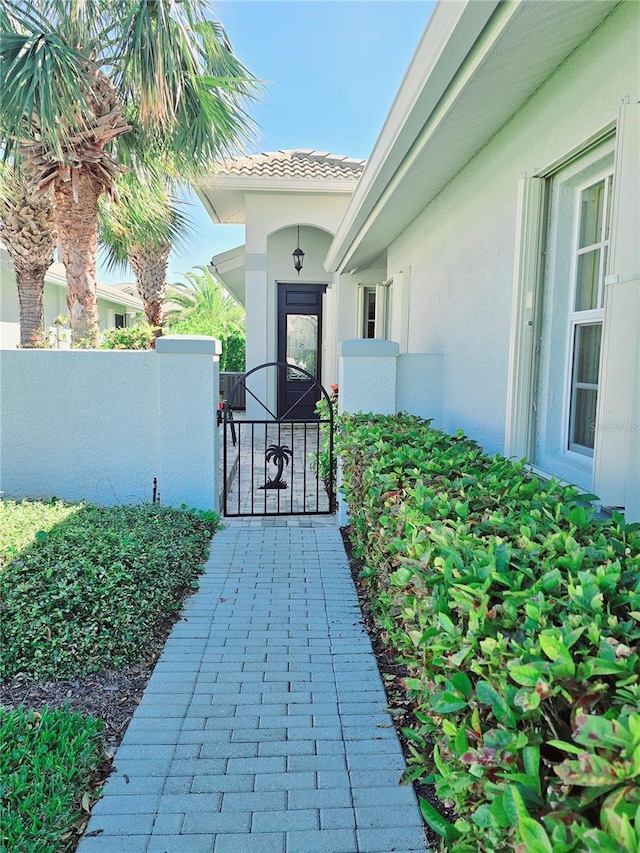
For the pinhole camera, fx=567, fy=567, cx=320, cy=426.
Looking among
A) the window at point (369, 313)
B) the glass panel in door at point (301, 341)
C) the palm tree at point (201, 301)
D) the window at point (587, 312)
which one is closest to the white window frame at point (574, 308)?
the window at point (587, 312)

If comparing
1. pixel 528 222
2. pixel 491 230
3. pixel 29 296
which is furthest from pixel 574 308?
→ pixel 29 296

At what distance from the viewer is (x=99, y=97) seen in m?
6.86

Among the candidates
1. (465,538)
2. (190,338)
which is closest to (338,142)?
(190,338)

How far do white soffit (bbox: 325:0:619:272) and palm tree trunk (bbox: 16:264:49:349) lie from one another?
684 centimetres

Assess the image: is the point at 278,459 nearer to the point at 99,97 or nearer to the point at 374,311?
the point at 99,97

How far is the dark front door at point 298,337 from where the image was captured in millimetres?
12719

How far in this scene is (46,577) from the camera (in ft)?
11.4

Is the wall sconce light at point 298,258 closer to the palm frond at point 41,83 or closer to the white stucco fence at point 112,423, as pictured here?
the palm frond at point 41,83

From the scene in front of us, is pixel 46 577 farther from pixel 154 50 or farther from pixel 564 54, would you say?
pixel 154 50

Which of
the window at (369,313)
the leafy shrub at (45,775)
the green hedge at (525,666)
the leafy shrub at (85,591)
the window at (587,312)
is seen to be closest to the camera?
the green hedge at (525,666)

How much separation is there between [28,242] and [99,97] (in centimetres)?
373

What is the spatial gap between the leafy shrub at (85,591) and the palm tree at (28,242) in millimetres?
5932

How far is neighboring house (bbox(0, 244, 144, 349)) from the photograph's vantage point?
12.9 meters

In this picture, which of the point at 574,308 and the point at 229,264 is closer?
the point at 574,308
